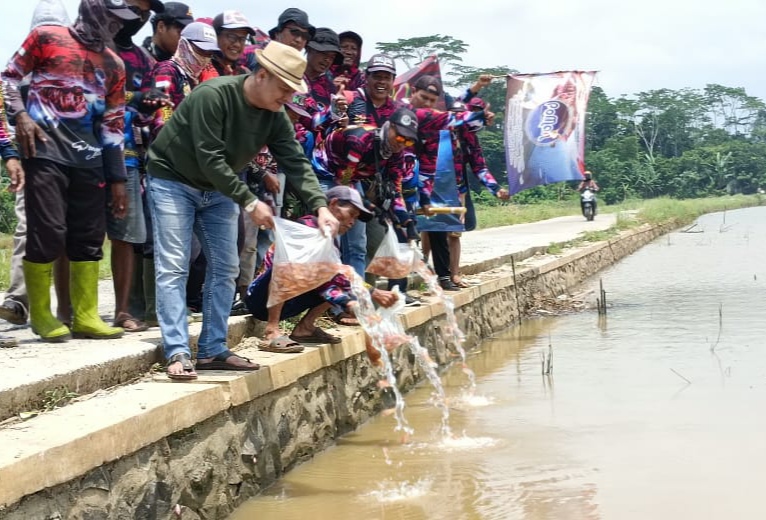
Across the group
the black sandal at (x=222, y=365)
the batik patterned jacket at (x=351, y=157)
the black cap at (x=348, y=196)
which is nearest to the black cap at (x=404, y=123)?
the batik patterned jacket at (x=351, y=157)

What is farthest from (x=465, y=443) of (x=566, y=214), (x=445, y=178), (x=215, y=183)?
(x=566, y=214)

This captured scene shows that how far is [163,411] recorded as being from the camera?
370 cm

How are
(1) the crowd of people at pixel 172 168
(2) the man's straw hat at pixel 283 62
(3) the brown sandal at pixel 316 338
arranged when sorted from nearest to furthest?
(2) the man's straw hat at pixel 283 62, (1) the crowd of people at pixel 172 168, (3) the brown sandal at pixel 316 338

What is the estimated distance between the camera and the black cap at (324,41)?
21.7 feet

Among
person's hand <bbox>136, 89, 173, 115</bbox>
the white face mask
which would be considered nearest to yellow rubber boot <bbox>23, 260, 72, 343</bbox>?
person's hand <bbox>136, 89, 173, 115</bbox>

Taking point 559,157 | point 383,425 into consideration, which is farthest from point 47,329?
point 559,157

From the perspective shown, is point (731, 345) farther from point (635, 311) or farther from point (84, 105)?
point (84, 105)

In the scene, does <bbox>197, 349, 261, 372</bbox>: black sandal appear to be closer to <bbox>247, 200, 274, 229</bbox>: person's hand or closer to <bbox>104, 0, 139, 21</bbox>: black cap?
<bbox>247, 200, 274, 229</bbox>: person's hand

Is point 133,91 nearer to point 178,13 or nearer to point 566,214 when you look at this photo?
point 178,13

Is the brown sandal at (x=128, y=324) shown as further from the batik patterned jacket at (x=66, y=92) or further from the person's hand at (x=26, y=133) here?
the person's hand at (x=26, y=133)

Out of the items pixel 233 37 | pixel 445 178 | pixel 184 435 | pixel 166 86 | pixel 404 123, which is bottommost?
pixel 184 435

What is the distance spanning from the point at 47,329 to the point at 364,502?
174 centimetres

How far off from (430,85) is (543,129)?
3106 mm

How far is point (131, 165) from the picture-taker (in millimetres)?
5438
